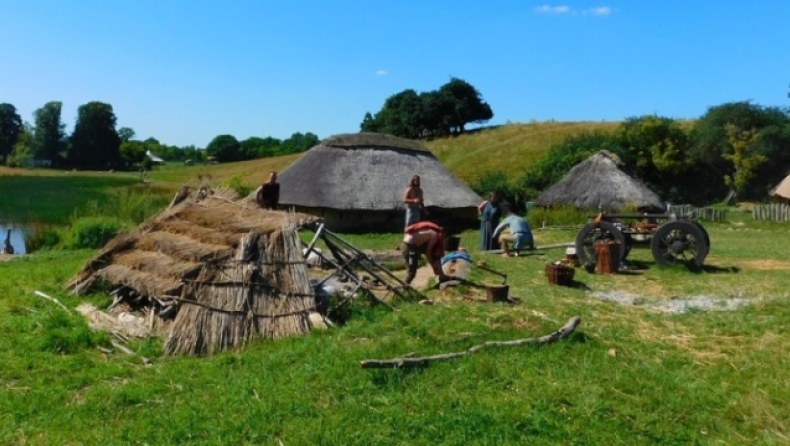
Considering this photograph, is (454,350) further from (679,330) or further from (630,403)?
(679,330)

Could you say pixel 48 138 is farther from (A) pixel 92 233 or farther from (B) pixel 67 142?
(A) pixel 92 233

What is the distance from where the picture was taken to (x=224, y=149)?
85.4 meters

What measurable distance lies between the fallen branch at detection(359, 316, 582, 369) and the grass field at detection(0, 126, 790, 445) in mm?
77

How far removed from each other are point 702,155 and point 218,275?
34.6m

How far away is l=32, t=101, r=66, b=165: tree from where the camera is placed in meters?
70.9

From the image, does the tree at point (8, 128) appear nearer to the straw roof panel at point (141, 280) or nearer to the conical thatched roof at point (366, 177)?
the conical thatched roof at point (366, 177)

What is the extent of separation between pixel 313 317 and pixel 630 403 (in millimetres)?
3530

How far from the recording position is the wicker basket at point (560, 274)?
11.5 metres

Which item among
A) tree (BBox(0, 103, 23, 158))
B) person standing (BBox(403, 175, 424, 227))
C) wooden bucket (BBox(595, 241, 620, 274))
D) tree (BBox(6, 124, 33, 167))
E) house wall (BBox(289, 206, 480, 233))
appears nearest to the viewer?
wooden bucket (BBox(595, 241, 620, 274))

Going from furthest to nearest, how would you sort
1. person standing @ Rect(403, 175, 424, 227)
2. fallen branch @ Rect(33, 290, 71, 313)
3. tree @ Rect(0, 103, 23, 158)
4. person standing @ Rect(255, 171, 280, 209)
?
1. tree @ Rect(0, 103, 23, 158)
2. person standing @ Rect(255, 171, 280, 209)
3. person standing @ Rect(403, 175, 424, 227)
4. fallen branch @ Rect(33, 290, 71, 313)

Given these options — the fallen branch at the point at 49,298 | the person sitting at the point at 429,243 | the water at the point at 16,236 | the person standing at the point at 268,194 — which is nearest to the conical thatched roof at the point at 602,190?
the person standing at the point at 268,194

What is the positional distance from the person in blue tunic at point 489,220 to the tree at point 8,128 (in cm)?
6975

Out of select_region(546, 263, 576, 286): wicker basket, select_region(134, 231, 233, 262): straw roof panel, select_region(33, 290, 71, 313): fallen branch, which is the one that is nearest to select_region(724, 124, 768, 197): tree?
select_region(546, 263, 576, 286): wicker basket

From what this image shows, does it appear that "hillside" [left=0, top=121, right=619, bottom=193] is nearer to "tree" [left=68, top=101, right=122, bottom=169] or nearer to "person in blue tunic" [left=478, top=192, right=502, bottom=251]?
"tree" [left=68, top=101, right=122, bottom=169]
